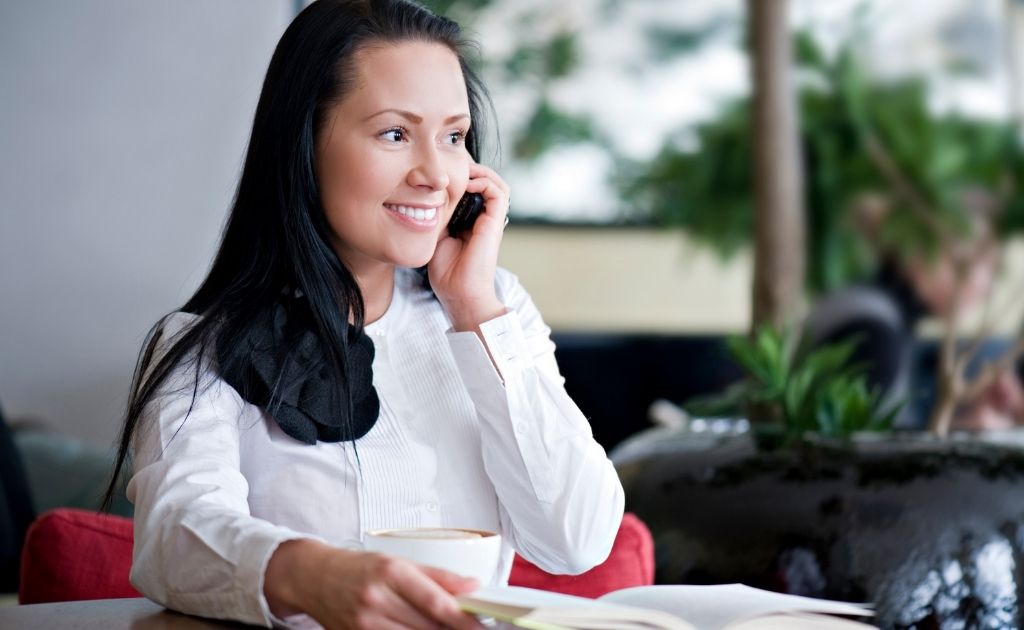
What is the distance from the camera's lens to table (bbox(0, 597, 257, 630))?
0.93 m

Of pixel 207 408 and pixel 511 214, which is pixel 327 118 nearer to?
pixel 207 408

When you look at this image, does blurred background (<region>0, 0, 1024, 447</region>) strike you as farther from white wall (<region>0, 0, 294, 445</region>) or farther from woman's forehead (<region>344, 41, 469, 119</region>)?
woman's forehead (<region>344, 41, 469, 119</region>)

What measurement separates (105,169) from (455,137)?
172 cm

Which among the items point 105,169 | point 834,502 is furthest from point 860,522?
point 105,169

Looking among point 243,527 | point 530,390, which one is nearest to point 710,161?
point 530,390

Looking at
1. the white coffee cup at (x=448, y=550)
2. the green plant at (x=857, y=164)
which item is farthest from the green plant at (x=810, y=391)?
the green plant at (x=857, y=164)

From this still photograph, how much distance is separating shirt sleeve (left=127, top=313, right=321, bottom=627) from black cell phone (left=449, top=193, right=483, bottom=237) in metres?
0.32

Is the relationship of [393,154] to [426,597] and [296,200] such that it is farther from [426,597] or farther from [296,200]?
[426,597]

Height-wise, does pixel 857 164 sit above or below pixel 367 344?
below

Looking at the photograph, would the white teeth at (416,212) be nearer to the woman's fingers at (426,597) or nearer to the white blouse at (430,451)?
the white blouse at (430,451)

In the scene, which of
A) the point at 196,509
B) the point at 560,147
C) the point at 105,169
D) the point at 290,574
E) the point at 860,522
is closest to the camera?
the point at 290,574

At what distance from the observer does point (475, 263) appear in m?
1.34

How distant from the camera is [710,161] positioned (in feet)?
15.7

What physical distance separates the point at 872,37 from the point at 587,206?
142 cm
